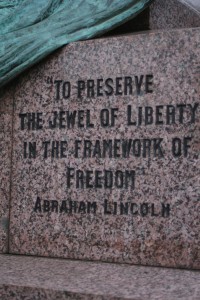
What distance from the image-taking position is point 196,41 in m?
4.38

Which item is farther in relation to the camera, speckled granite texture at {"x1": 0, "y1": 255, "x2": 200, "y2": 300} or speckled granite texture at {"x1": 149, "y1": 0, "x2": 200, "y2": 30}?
speckled granite texture at {"x1": 149, "y1": 0, "x2": 200, "y2": 30}

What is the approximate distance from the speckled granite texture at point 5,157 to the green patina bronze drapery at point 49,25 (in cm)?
16

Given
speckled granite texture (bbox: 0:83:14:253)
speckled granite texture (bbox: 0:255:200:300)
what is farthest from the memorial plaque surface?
speckled granite texture (bbox: 0:255:200:300)

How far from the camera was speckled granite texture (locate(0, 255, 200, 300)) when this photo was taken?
139 inches

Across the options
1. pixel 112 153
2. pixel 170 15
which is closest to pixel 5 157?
pixel 112 153

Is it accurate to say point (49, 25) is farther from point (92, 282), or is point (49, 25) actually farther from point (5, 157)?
point (92, 282)

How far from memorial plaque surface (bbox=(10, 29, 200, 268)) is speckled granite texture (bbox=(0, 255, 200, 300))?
24 cm

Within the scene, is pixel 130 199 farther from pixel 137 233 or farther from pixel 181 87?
pixel 181 87

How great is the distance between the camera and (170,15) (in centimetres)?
589

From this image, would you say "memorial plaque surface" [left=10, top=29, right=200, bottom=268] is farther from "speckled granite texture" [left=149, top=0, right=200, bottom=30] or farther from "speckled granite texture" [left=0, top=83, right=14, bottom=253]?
"speckled granite texture" [left=149, top=0, right=200, bottom=30]

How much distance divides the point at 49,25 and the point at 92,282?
2126 millimetres

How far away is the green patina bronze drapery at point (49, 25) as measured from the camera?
16.0ft

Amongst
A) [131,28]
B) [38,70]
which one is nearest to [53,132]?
[38,70]

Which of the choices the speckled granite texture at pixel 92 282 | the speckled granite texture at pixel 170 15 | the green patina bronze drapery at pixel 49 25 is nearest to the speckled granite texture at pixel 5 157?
the green patina bronze drapery at pixel 49 25
